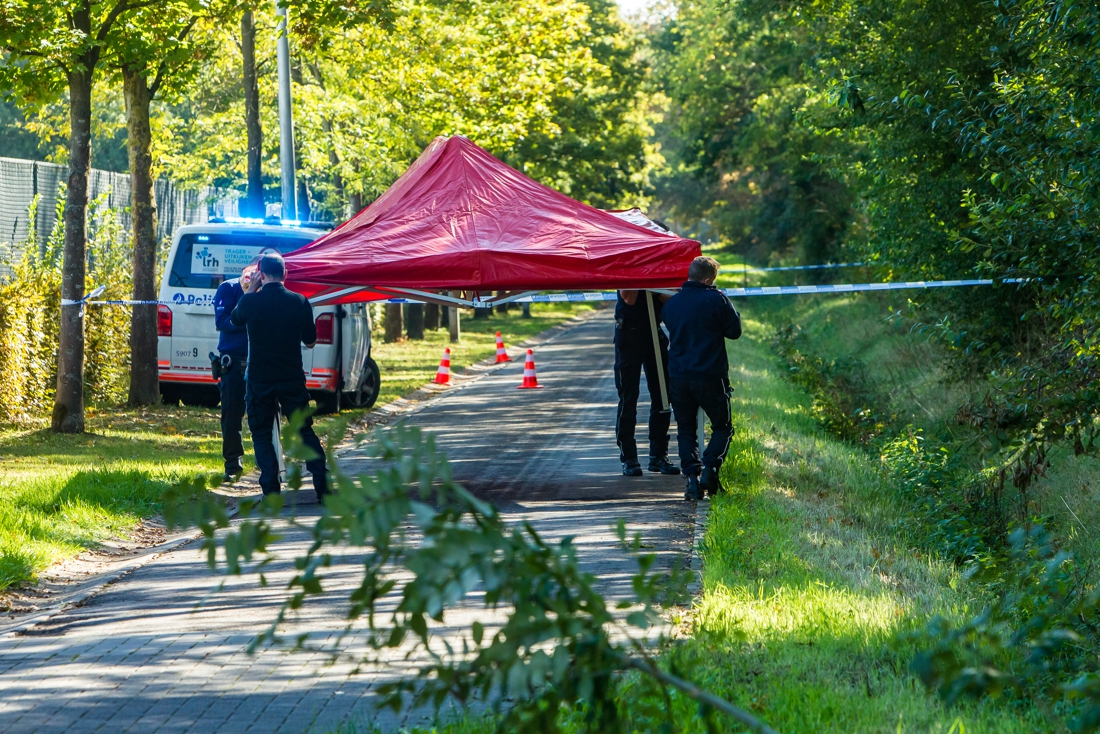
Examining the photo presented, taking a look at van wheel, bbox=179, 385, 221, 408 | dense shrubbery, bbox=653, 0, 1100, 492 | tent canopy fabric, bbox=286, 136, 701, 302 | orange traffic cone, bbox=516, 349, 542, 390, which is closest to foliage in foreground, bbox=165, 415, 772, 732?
dense shrubbery, bbox=653, 0, 1100, 492

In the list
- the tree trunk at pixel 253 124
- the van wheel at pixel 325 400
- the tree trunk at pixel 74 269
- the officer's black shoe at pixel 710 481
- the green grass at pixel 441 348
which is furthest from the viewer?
the green grass at pixel 441 348

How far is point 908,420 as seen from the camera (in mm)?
17375

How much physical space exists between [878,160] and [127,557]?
40.1 feet

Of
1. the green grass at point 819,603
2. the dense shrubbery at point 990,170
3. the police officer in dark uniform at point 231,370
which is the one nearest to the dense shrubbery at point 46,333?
the police officer in dark uniform at point 231,370

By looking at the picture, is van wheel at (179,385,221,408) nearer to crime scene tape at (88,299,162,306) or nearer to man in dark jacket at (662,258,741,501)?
crime scene tape at (88,299,162,306)

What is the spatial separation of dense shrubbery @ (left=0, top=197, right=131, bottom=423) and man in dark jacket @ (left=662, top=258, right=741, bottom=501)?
813cm

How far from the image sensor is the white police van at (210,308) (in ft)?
49.9

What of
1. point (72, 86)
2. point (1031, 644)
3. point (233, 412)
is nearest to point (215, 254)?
point (72, 86)

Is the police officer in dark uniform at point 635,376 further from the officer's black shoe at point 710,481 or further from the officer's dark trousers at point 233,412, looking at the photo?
the officer's dark trousers at point 233,412

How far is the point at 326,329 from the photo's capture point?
603 inches

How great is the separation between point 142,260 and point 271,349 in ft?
22.9

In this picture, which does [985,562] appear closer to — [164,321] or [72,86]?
[72,86]

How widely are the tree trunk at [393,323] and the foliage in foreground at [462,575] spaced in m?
26.9

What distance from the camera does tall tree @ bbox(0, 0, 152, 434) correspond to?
1212 cm
